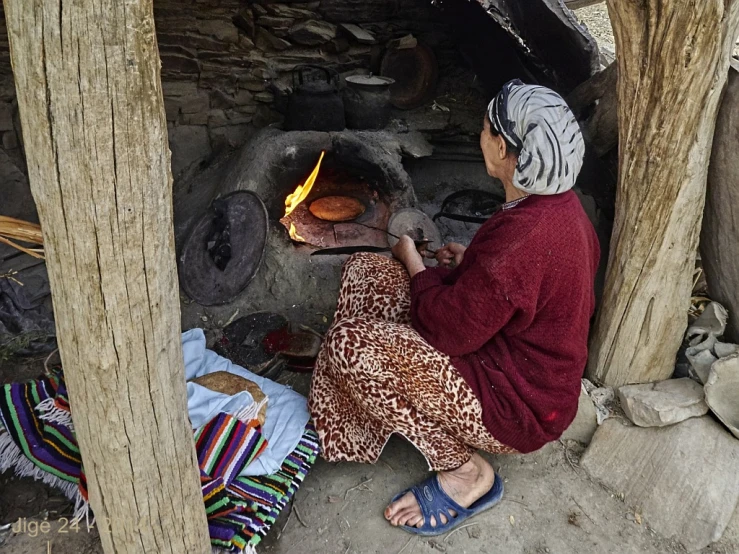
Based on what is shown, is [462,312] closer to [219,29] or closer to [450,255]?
[450,255]

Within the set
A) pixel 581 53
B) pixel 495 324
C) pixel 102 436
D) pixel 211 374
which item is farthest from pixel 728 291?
pixel 102 436

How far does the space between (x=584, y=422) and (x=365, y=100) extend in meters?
2.33

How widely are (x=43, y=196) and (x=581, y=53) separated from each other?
3.08m

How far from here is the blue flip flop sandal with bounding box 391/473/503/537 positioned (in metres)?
2.18

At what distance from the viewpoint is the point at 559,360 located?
205 centimetres

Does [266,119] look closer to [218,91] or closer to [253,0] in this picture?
[218,91]

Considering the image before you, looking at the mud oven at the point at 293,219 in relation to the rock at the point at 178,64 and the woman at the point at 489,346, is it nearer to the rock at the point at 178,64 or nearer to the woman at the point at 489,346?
the rock at the point at 178,64

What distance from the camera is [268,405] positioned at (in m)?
2.51

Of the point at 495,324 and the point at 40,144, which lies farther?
the point at 495,324

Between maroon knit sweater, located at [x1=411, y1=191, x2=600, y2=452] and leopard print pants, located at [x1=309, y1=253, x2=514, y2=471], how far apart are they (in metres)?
0.07

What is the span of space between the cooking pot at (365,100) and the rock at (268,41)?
59 centimetres

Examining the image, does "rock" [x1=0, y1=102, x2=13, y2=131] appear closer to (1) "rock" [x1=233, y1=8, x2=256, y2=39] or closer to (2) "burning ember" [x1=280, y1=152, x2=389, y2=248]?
(1) "rock" [x1=233, y1=8, x2=256, y2=39]

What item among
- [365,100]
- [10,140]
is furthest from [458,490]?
[10,140]

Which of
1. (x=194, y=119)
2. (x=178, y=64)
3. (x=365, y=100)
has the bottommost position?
(x=194, y=119)
